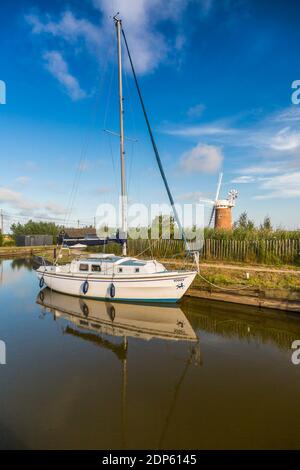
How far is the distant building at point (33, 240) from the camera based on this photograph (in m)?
67.8

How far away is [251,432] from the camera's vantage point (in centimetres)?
639

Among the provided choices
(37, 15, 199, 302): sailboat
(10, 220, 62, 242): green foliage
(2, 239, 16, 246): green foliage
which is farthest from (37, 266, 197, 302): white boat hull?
(10, 220, 62, 242): green foliage

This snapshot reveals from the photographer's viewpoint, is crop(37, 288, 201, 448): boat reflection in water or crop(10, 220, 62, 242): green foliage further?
crop(10, 220, 62, 242): green foliage

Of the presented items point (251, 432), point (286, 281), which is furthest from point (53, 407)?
point (286, 281)

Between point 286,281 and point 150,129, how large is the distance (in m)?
13.7

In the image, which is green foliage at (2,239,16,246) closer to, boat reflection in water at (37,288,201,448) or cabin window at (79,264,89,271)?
boat reflection in water at (37,288,201,448)

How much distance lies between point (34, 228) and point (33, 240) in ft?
42.3

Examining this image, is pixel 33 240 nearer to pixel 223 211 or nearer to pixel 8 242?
pixel 8 242

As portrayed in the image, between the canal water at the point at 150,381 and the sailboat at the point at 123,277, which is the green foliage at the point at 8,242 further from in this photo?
the canal water at the point at 150,381

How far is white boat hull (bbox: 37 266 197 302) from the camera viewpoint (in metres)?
16.0

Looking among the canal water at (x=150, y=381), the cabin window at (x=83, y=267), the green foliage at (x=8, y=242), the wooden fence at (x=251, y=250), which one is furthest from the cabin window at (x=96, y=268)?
the green foliage at (x=8, y=242)

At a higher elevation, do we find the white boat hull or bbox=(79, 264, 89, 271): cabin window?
bbox=(79, 264, 89, 271): cabin window

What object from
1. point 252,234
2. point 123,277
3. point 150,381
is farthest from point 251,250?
point 150,381
